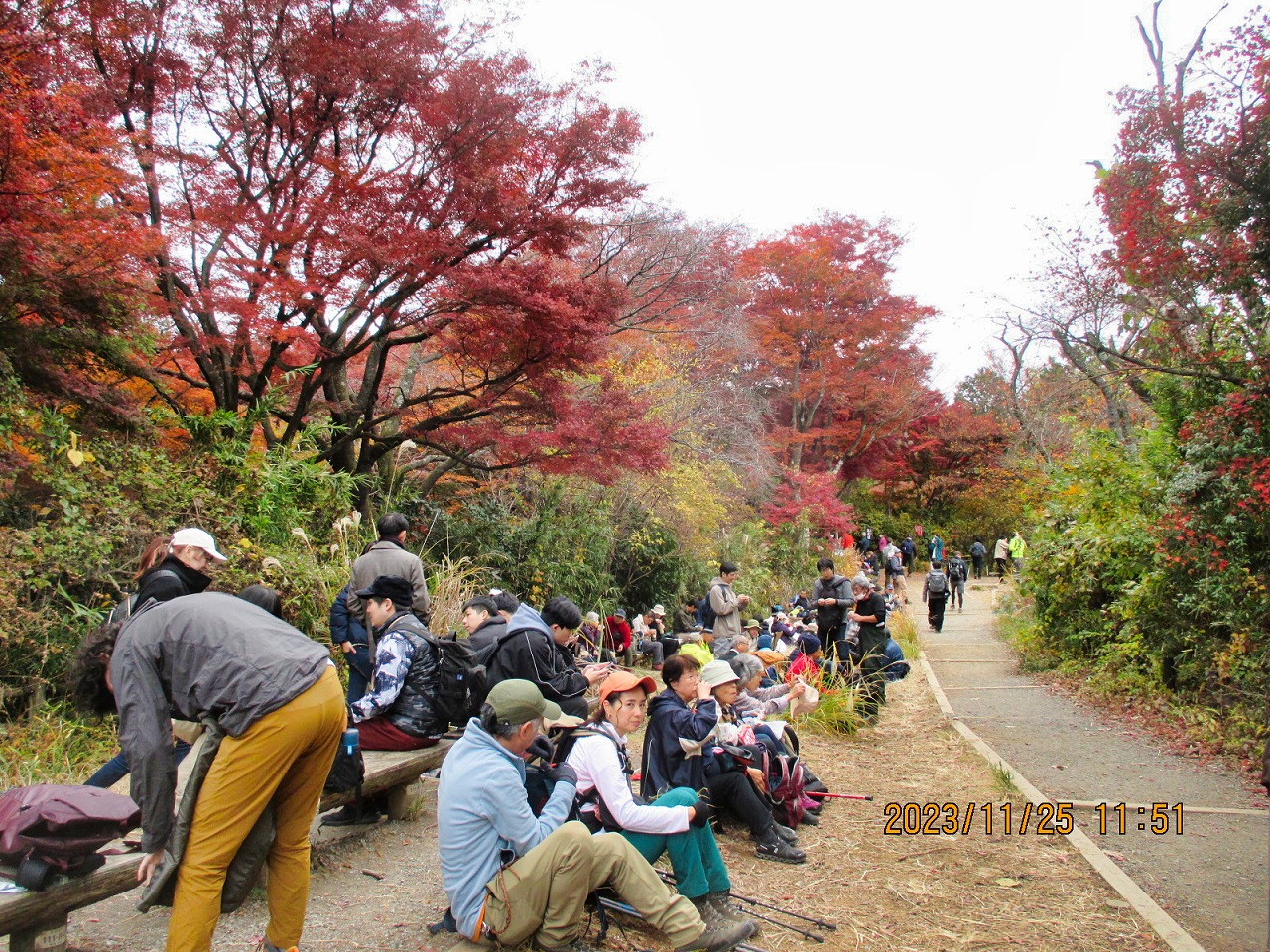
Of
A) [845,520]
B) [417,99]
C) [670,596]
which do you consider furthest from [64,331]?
[845,520]

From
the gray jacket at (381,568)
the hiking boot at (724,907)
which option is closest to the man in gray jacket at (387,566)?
the gray jacket at (381,568)

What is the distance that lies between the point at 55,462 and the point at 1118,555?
1077cm

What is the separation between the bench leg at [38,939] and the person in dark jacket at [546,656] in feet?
7.14

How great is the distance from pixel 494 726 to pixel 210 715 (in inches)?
39.1

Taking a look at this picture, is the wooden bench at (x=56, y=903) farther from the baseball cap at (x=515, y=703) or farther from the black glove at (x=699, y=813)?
the black glove at (x=699, y=813)

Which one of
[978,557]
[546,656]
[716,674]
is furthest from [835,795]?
[978,557]

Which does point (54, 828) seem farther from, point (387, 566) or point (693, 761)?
point (387, 566)

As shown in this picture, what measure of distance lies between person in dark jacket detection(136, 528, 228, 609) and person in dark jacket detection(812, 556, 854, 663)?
640 centimetres

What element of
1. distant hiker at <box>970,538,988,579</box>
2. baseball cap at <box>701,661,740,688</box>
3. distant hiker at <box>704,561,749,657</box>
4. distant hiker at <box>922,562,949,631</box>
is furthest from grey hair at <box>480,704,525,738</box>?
distant hiker at <box>970,538,988,579</box>

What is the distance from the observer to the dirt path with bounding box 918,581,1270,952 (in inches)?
171

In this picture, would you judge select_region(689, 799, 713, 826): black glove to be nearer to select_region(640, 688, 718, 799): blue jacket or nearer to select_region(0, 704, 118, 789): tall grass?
select_region(640, 688, 718, 799): blue jacket

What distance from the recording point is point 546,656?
4.85m

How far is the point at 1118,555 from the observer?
409 inches

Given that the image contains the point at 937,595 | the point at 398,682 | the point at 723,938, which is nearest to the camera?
the point at 723,938
